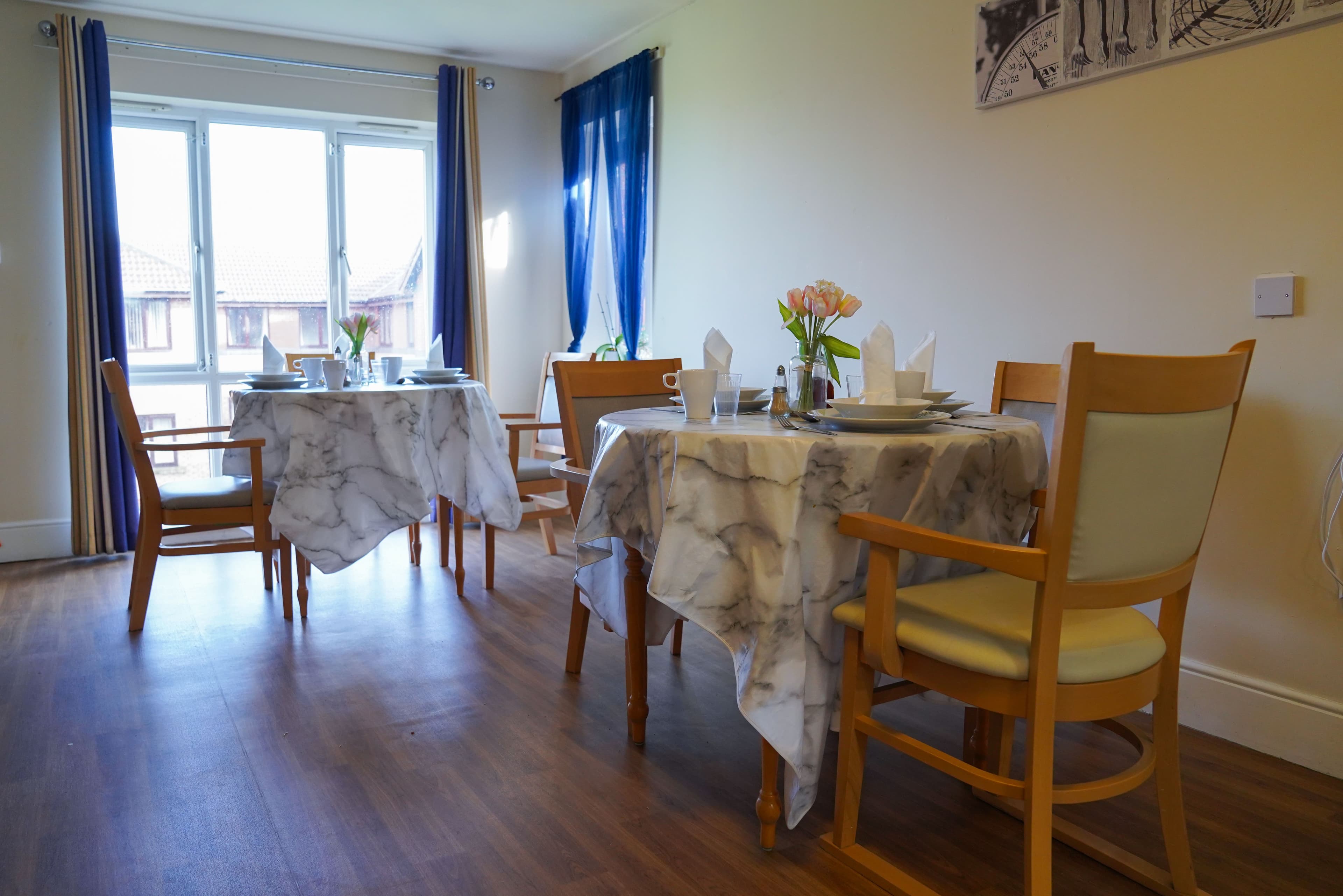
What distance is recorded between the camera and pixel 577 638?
2.73 m

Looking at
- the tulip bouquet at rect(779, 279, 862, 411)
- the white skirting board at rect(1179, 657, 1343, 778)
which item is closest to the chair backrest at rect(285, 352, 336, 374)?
the tulip bouquet at rect(779, 279, 862, 411)

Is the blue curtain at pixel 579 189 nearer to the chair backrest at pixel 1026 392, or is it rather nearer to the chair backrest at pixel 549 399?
the chair backrest at pixel 549 399

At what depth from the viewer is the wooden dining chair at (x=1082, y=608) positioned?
1382 mm

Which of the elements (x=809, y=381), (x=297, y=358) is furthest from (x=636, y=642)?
(x=297, y=358)

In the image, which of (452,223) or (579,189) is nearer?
(452,223)

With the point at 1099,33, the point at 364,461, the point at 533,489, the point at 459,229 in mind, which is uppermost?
the point at 1099,33

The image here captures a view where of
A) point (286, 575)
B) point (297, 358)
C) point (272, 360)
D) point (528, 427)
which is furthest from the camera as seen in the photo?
point (297, 358)

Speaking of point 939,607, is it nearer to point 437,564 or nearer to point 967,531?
point 967,531

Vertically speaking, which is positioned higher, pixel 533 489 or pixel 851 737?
pixel 533 489

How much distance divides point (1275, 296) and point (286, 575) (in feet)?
10.2

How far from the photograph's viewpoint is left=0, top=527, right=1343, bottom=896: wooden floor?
172 centimetres

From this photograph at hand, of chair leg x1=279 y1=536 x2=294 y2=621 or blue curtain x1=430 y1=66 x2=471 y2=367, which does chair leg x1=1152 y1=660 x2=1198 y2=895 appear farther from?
blue curtain x1=430 y1=66 x2=471 y2=367

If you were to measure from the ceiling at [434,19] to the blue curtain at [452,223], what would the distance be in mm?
284

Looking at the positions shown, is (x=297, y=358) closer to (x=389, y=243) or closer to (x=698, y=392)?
(x=389, y=243)
